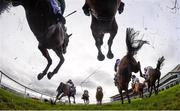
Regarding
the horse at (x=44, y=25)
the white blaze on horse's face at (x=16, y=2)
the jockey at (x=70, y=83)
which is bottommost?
the jockey at (x=70, y=83)

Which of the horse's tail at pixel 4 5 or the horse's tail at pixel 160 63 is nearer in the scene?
the horse's tail at pixel 4 5

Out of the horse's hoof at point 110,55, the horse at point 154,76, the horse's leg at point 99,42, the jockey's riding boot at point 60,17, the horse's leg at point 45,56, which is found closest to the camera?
the jockey's riding boot at point 60,17

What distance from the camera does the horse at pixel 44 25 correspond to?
29.4 ft

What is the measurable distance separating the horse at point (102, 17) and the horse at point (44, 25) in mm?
722

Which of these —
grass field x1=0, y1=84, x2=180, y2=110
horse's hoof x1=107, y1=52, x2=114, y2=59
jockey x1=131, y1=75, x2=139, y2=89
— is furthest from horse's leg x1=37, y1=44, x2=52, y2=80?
jockey x1=131, y1=75, x2=139, y2=89

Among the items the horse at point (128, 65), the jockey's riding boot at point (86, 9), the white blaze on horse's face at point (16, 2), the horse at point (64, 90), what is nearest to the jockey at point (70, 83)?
the horse at point (64, 90)

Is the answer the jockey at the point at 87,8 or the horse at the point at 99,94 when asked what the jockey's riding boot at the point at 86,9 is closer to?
the jockey at the point at 87,8

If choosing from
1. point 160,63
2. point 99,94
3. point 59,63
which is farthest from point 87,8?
point 99,94

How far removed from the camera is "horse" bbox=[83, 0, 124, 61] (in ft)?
29.1

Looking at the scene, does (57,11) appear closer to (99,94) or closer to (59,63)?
(59,63)

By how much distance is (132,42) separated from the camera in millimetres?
10406

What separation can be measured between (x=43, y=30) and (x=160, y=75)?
422cm

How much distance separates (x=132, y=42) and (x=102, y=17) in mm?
1644

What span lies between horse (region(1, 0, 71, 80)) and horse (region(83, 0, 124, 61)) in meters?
0.72
